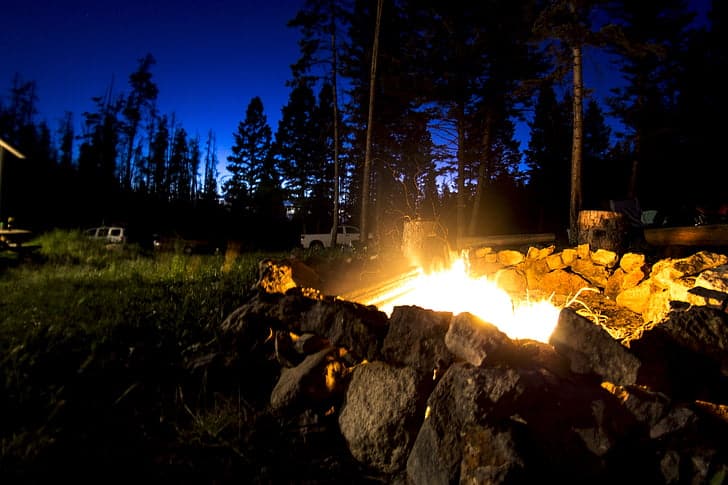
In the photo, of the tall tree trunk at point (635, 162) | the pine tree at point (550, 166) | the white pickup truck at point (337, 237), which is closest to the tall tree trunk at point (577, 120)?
the pine tree at point (550, 166)

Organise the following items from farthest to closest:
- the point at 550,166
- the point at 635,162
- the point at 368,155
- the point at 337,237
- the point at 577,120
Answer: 1. the point at 550,166
2. the point at 337,237
3. the point at 635,162
4. the point at 368,155
5. the point at 577,120

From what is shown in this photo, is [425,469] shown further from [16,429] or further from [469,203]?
[469,203]

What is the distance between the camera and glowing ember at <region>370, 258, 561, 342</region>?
11.2 feet

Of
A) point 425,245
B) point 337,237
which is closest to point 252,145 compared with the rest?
point 337,237

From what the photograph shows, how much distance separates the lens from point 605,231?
231 inches

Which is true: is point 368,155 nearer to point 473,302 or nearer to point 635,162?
point 473,302

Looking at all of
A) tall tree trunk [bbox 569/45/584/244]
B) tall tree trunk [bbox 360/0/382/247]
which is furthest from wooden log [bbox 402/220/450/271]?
tall tree trunk [bbox 360/0/382/247]

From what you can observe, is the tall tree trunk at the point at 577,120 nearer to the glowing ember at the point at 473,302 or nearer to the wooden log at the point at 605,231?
the wooden log at the point at 605,231

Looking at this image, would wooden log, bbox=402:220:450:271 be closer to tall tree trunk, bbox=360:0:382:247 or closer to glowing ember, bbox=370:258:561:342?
glowing ember, bbox=370:258:561:342

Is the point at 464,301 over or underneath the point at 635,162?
underneath

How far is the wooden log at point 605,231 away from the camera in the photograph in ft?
19.1

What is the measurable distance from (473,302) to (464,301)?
0.36 feet

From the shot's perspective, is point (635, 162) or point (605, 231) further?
point (635, 162)

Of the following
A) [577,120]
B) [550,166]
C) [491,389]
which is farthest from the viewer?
[550,166]
